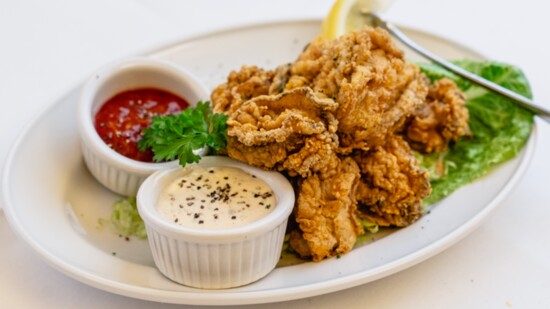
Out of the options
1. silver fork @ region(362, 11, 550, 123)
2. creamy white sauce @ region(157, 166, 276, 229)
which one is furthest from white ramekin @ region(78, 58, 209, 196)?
silver fork @ region(362, 11, 550, 123)

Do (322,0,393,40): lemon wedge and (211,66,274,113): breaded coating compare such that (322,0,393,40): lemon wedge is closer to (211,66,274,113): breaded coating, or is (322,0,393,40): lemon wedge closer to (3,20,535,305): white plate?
(211,66,274,113): breaded coating

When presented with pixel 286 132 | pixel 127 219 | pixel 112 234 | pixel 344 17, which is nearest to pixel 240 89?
pixel 286 132

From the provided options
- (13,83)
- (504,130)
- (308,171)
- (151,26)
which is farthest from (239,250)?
(151,26)

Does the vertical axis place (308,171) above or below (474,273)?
above

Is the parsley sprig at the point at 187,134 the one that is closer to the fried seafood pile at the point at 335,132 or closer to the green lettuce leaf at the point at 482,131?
the fried seafood pile at the point at 335,132

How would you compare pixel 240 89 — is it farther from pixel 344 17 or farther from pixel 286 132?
pixel 344 17

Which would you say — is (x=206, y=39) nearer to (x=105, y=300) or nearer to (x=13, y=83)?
(x=13, y=83)
